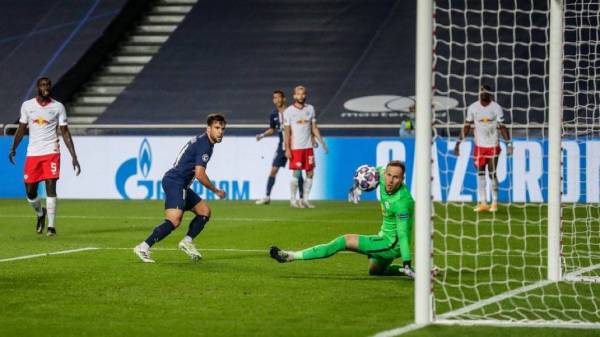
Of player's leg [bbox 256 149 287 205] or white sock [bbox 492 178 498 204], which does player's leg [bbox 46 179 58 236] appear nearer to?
player's leg [bbox 256 149 287 205]

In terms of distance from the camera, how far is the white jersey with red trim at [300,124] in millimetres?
20750

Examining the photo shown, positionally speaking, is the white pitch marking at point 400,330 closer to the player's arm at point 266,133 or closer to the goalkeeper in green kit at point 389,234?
the goalkeeper in green kit at point 389,234

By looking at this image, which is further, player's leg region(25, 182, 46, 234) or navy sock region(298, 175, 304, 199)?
navy sock region(298, 175, 304, 199)

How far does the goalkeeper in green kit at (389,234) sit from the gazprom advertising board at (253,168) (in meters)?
11.0

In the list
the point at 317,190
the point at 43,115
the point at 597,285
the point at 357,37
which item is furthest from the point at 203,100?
the point at 597,285

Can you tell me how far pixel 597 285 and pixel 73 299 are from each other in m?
4.34

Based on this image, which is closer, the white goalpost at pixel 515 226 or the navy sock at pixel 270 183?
the white goalpost at pixel 515 226

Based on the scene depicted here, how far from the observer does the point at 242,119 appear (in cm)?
2730

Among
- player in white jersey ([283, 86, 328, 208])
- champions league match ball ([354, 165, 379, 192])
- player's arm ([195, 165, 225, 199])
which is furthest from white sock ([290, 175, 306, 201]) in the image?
champions league match ball ([354, 165, 379, 192])

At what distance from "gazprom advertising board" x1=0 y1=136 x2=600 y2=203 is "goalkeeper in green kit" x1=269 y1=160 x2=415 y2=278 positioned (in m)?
11.0

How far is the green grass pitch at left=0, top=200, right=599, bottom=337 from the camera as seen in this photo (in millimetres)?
7594

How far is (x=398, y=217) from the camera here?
995cm

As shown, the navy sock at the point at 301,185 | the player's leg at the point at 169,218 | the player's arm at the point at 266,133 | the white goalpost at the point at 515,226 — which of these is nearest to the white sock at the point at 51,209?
the player's leg at the point at 169,218

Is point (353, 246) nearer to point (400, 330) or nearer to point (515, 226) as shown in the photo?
point (400, 330)
